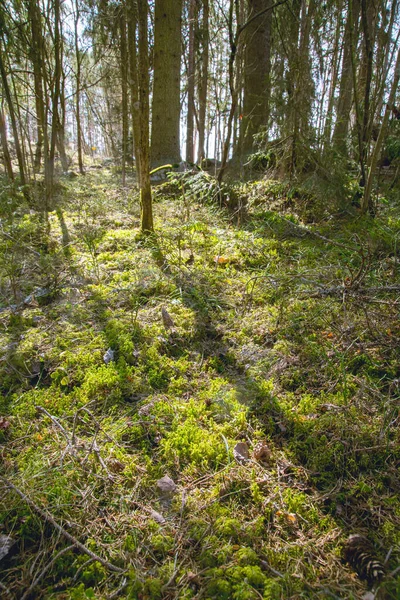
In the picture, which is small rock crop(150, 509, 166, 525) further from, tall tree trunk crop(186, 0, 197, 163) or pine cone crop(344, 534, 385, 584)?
tall tree trunk crop(186, 0, 197, 163)

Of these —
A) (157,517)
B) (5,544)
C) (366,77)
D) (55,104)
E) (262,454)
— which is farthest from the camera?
(55,104)

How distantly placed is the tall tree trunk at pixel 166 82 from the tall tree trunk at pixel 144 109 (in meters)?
3.15

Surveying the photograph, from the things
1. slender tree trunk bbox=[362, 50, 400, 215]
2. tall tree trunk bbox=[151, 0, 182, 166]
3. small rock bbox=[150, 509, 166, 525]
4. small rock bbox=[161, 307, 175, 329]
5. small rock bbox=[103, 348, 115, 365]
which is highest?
tall tree trunk bbox=[151, 0, 182, 166]

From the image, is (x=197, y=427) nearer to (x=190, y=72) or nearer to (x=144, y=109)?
(x=144, y=109)

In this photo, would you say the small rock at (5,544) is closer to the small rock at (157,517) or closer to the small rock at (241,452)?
the small rock at (157,517)

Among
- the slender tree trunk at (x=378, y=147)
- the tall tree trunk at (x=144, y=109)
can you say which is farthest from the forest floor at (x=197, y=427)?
the tall tree trunk at (x=144, y=109)

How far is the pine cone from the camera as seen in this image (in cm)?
139

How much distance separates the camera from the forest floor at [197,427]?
145 centimetres

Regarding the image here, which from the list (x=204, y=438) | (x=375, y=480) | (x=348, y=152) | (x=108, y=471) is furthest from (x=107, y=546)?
(x=348, y=152)

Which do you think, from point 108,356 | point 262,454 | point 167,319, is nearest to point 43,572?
point 262,454

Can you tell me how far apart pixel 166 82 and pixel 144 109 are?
12.3ft

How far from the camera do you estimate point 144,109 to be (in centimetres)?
386

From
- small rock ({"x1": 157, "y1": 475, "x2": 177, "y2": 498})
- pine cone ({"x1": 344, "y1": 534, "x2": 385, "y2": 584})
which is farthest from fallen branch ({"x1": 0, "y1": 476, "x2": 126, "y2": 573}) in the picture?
pine cone ({"x1": 344, "y1": 534, "x2": 385, "y2": 584})

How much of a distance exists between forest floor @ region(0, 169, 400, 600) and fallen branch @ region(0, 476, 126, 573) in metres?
0.02
